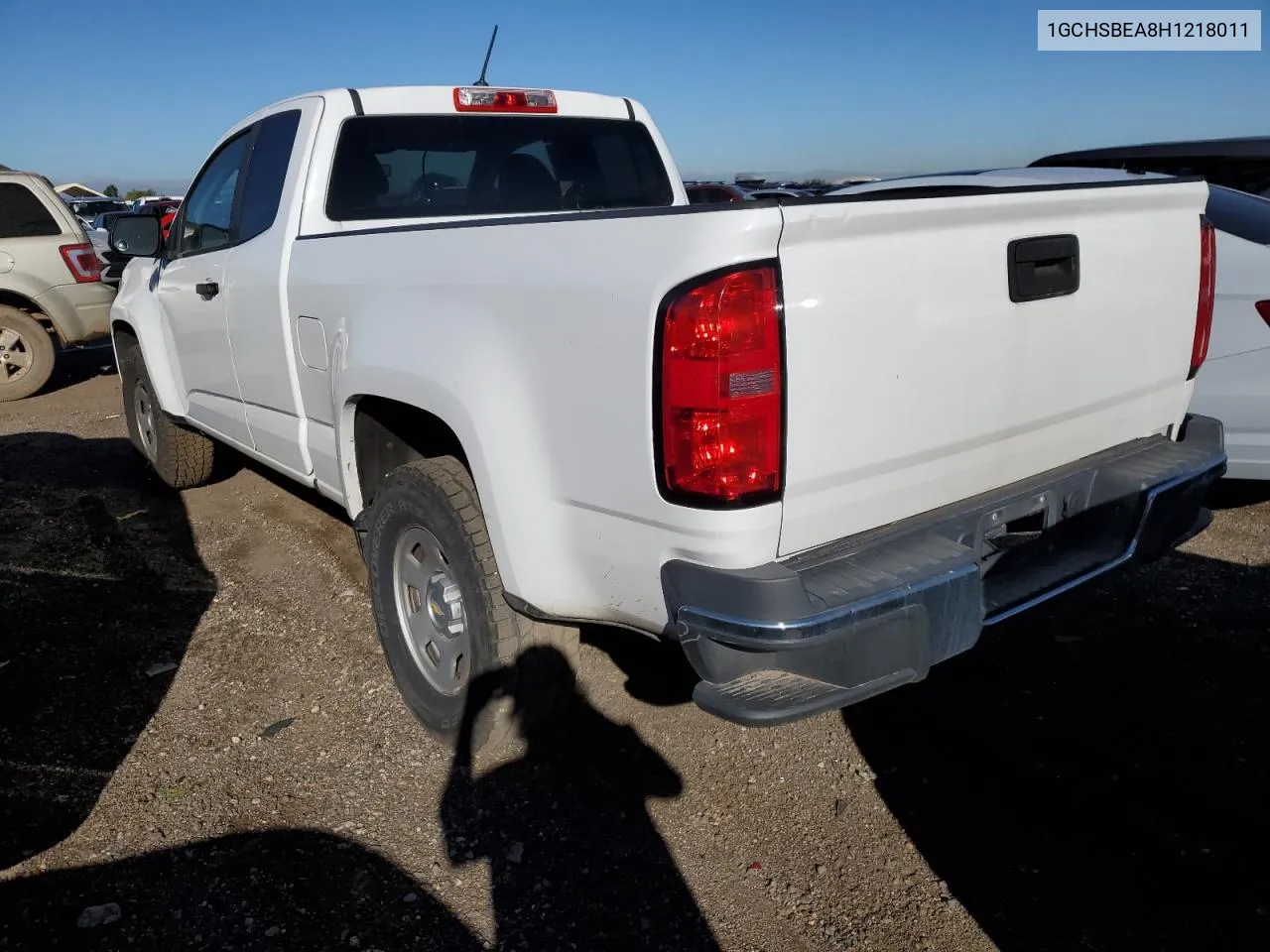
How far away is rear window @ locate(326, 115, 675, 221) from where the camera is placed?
12.3 feet

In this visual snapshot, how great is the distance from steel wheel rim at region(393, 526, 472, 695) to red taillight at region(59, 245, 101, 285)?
25.0ft

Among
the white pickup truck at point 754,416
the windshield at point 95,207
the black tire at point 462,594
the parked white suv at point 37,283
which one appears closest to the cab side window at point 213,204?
the white pickup truck at point 754,416

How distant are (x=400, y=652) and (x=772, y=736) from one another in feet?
4.17

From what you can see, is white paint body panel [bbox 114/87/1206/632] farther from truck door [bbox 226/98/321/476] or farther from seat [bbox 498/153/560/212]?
seat [bbox 498/153/560/212]

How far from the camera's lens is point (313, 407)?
11.4ft

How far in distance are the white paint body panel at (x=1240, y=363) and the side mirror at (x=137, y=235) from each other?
4.80 metres

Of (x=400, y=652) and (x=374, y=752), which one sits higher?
(x=400, y=652)

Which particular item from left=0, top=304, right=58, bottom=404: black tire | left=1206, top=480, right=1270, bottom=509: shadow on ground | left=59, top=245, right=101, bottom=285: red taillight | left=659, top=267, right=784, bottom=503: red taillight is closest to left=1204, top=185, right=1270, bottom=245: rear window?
left=1206, top=480, right=1270, bottom=509: shadow on ground

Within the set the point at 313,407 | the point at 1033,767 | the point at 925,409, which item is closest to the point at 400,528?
the point at 313,407

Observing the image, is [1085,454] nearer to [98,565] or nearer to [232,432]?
[232,432]

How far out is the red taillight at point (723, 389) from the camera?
77.5 inches

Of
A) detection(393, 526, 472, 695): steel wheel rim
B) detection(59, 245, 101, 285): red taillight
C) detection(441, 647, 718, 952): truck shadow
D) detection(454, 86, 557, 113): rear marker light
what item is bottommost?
detection(441, 647, 718, 952): truck shadow

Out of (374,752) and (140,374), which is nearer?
(374,752)

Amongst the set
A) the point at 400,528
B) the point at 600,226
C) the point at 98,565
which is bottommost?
the point at 98,565
